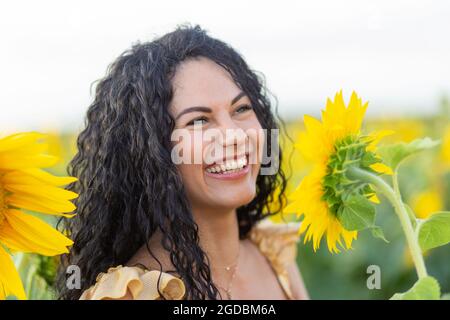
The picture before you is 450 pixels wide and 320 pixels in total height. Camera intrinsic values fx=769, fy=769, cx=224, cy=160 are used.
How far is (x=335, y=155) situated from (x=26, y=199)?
422 mm

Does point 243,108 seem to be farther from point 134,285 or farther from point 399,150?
point 399,150

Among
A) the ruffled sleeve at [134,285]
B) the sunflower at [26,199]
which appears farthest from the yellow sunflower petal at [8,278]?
the ruffled sleeve at [134,285]

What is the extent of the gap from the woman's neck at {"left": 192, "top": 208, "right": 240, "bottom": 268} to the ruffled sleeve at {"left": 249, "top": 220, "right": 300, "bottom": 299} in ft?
0.56

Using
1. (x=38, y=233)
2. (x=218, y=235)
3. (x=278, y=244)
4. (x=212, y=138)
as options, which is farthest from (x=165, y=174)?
(x=278, y=244)

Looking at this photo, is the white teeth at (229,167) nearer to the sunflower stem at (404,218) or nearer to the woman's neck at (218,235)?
the woman's neck at (218,235)

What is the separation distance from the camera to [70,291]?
142cm


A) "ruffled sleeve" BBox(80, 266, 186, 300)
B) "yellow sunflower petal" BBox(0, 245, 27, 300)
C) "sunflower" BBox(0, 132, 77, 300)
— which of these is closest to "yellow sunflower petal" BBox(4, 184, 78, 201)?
"sunflower" BBox(0, 132, 77, 300)

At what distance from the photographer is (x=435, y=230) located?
0.98 m

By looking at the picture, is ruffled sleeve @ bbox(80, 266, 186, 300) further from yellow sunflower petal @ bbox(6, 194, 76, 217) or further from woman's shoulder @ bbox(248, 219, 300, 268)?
woman's shoulder @ bbox(248, 219, 300, 268)

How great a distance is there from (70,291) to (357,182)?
2.12 feet

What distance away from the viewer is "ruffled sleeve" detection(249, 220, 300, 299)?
1.71m

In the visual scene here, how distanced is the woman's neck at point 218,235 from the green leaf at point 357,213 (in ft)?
1.52

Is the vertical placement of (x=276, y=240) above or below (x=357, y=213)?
below
